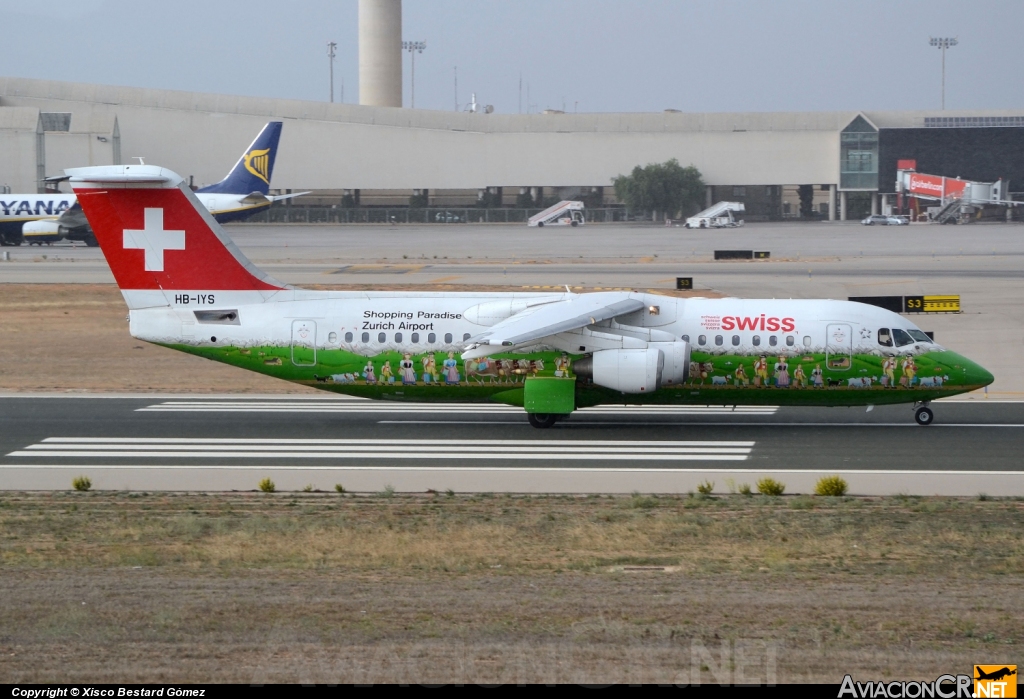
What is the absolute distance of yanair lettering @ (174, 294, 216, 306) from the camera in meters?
26.9

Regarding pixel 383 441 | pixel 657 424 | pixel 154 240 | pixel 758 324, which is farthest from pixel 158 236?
pixel 758 324

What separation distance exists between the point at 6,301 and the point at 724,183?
92619mm

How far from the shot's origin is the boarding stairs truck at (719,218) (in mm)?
114500

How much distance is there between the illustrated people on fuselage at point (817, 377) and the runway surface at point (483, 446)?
Result: 1128mm

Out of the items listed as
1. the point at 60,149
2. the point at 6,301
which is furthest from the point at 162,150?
the point at 6,301

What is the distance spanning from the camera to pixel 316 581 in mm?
13211

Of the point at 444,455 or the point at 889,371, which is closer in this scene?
the point at 444,455

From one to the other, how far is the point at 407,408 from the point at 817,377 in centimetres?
1042

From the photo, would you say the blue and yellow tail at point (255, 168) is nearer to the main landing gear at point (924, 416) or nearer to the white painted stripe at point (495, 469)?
the white painted stripe at point (495, 469)

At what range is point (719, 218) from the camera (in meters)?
116

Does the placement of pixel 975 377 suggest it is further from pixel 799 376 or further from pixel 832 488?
pixel 832 488

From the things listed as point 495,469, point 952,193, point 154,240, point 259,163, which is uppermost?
point 952,193

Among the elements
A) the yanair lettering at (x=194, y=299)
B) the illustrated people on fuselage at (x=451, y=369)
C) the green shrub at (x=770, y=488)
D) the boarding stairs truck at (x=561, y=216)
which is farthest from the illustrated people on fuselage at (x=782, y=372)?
the boarding stairs truck at (x=561, y=216)

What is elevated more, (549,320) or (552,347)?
(549,320)
